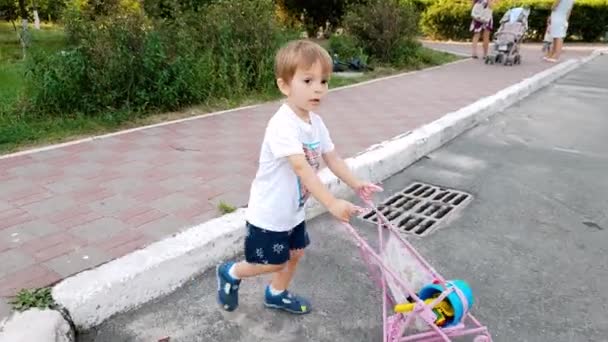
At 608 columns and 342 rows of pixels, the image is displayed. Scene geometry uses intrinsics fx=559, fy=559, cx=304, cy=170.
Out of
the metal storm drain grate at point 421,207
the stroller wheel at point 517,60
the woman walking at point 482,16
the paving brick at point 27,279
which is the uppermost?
the woman walking at point 482,16

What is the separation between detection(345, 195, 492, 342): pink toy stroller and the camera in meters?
2.22

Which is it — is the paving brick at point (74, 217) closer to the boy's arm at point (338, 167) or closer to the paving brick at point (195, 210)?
the paving brick at point (195, 210)

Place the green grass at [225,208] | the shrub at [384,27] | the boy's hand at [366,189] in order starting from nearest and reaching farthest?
the boy's hand at [366,189] → the green grass at [225,208] → the shrub at [384,27]

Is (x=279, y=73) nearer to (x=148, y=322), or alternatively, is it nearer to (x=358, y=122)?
(x=148, y=322)

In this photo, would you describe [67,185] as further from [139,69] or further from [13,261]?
[139,69]

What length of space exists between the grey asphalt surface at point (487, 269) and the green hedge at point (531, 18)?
46.6ft

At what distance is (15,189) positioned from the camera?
378 cm

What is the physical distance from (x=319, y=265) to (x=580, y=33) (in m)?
18.5

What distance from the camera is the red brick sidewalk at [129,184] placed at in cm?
299

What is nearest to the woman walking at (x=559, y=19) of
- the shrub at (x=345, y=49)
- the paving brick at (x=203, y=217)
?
the shrub at (x=345, y=49)

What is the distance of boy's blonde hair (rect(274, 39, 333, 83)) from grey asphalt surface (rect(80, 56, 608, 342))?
120 cm

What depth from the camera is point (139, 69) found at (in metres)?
5.98

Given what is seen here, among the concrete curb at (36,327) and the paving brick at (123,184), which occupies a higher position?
the concrete curb at (36,327)

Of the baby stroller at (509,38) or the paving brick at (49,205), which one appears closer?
the paving brick at (49,205)
